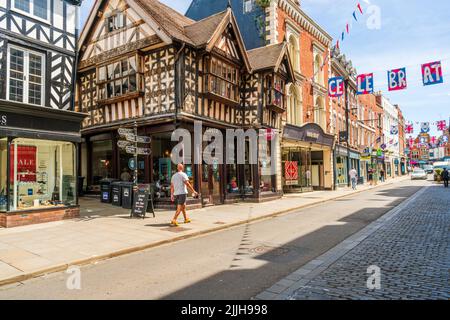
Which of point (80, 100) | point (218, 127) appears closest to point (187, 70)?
point (218, 127)

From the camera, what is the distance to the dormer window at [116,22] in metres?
15.9

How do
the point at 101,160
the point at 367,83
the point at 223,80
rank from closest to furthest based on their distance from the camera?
1. the point at 223,80
2. the point at 101,160
3. the point at 367,83

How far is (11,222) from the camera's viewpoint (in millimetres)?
9812

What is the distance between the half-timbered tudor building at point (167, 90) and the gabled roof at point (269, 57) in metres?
0.08

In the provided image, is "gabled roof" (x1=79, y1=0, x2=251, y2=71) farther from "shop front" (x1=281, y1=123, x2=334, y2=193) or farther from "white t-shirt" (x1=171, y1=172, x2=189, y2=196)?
"shop front" (x1=281, y1=123, x2=334, y2=193)

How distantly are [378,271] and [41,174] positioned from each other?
10950 mm

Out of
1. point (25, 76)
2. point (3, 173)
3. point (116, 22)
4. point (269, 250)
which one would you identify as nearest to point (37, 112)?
point (25, 76)

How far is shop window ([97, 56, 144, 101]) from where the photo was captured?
14859 mm

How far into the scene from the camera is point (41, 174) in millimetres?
11359

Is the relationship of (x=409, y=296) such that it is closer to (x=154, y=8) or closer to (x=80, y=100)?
(x=154, y=8)

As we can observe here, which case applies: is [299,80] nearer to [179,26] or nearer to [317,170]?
[317,170]

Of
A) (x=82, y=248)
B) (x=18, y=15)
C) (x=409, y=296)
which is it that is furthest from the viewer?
(x=18, y=15)

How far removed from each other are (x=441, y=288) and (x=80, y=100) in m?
18.8
